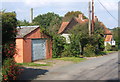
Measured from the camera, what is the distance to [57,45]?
23625mm

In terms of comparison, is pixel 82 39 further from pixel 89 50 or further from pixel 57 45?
pixel 57 45

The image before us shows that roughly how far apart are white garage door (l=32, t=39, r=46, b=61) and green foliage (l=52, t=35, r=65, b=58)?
1681 mm

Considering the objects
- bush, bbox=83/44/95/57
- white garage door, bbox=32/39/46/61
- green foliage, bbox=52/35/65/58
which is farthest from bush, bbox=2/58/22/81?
bush, bbox=83/44/95/57

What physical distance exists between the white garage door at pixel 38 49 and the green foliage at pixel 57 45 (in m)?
1.68

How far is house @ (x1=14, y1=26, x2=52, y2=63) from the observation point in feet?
62.8

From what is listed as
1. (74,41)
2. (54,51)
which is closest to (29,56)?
(54,51)

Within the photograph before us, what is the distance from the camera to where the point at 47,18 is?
72000 millimetres

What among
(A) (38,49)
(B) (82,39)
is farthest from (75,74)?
(B) (82,39)

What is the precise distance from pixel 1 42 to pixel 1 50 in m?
0.44

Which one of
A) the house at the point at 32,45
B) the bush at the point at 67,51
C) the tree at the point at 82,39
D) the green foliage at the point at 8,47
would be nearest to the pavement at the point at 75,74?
the green foliage at the point at 8,47

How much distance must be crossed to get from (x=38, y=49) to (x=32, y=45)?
1087mm

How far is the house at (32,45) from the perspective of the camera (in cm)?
1916

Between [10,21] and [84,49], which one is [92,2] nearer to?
[84,49]

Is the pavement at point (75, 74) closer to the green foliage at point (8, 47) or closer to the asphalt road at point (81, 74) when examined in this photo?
the asphalt road at point (81, 74)
